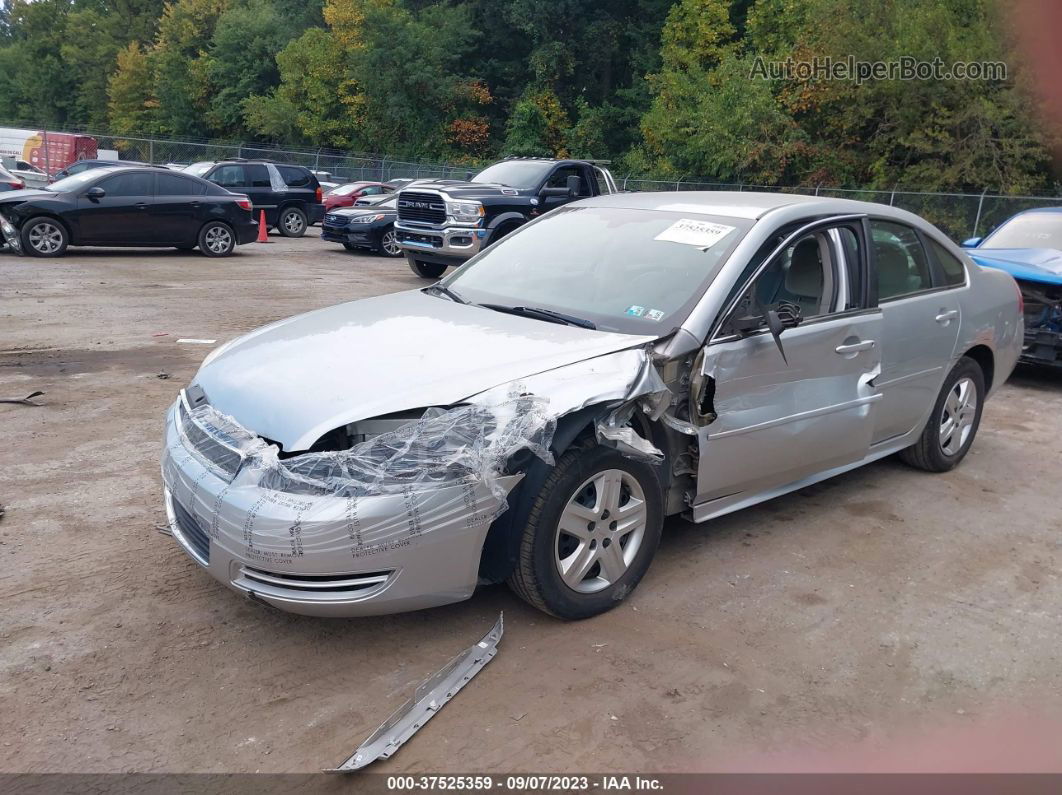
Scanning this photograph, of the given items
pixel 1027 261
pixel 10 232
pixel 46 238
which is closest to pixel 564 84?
pixel 46 238

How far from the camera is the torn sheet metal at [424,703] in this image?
9.41 ft

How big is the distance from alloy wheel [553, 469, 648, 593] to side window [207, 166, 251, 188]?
59.9 feet

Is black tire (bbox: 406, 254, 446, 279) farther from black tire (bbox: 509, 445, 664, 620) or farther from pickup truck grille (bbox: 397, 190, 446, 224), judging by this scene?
black tire (bbox: 509, 445, 664, 620)

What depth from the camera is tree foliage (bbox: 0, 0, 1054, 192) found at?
2453 cm

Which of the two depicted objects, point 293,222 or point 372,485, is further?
point 293,222

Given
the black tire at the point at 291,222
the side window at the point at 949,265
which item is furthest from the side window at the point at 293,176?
the side window at the point at 949,265

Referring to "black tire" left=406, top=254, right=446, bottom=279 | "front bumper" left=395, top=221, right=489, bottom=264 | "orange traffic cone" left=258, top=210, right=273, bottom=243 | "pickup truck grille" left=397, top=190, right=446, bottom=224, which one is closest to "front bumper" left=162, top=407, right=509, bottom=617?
"front bumper" left=395, top=221, right=489, bottom=264

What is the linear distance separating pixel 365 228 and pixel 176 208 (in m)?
3.73

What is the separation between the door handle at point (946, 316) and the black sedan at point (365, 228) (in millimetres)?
13587

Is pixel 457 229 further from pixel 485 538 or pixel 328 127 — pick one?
pixel 328 127

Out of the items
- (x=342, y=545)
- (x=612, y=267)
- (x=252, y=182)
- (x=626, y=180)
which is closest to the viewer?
(x=342, y=545)

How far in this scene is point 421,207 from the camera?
46.3ft

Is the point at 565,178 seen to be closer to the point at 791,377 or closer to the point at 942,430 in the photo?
the point at 942,430

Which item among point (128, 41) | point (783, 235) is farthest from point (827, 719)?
point (128, 41)
